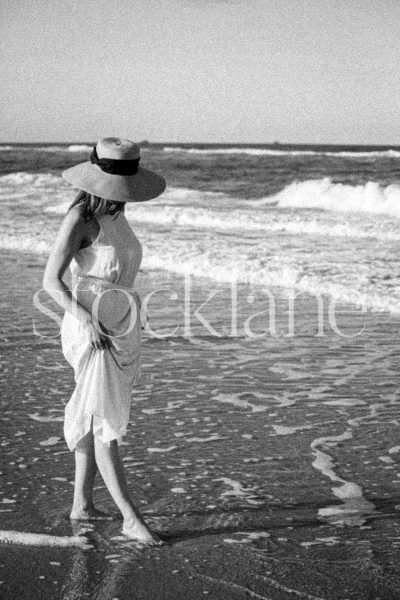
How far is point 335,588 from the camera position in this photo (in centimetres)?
319

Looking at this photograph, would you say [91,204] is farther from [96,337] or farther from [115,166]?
[96,337]

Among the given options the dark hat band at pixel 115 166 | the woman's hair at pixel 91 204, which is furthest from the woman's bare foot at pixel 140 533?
the dark hat band at pixel 115 166

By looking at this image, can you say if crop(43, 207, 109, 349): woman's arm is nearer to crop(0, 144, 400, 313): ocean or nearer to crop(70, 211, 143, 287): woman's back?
crop(70, 211, 143, 287): woman's back

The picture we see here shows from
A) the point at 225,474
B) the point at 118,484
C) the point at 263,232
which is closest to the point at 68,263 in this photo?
the point at 118,484

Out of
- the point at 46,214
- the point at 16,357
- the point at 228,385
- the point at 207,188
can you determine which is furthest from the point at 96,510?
the point at 207,188

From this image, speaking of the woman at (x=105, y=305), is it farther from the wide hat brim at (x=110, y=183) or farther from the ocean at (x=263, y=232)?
the ocean at (x=263, y=232)

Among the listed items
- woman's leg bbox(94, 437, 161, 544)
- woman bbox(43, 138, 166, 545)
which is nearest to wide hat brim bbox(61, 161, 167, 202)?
woman bbox(43, 138, 166, 545)

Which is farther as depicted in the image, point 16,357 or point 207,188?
point 207,188

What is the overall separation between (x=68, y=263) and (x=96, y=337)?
0.31m

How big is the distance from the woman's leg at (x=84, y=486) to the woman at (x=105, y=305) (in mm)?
89

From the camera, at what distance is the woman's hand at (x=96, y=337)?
3549mm

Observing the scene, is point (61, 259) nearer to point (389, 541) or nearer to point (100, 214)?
point (100, 214)

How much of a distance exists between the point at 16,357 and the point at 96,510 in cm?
311

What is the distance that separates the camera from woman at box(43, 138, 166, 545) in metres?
3.53
